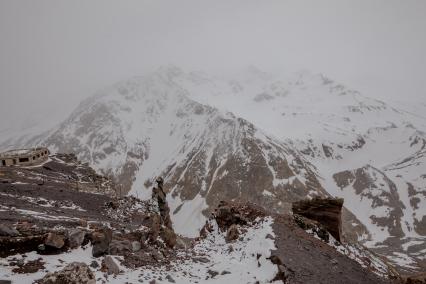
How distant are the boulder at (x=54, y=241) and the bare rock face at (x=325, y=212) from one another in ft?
64.0

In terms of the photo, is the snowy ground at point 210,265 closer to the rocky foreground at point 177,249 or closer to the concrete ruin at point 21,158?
the rocky foreground at point 177,249

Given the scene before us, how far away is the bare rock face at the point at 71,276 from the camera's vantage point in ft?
41.3

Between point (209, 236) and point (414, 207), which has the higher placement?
→ point (209, 236)

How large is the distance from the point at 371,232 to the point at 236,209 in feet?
536

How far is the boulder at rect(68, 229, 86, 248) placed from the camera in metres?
17.7

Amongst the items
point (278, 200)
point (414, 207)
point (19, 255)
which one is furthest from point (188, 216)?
point (19, 255)

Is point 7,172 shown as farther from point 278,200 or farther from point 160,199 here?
point 278,200

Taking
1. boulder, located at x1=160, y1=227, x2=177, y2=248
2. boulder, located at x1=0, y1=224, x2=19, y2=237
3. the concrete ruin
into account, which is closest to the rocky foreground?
boulder, located at x1=0, y1=224, x2=19, y2=237

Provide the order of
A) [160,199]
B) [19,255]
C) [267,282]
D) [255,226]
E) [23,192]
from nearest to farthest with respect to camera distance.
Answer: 1. [19,255]
2. [267,282]
3. [255,226]
4. [23,192]
5. [160,199]

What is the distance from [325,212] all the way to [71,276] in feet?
70.2

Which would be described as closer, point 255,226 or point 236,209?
point 255,226

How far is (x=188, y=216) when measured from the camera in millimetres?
178875

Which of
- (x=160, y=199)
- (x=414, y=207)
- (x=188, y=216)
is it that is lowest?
(x=188, y=216)

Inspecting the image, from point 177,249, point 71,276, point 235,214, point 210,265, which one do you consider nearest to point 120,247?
point 210,265
